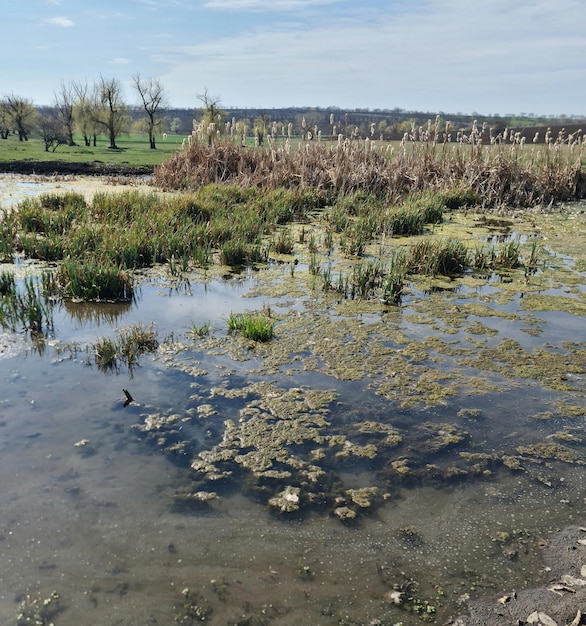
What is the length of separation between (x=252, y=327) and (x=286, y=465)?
6.87 feet

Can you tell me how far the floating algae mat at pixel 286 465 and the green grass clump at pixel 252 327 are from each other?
0.12 metres

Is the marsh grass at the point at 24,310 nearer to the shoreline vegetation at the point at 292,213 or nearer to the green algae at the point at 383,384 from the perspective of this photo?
the shoreline vegetation at the point at 292,213

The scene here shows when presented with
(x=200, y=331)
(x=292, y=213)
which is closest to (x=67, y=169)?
(x=292, y=213)

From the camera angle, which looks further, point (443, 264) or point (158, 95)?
point (158, 95)

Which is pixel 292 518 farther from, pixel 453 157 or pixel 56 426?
pixel 453 157

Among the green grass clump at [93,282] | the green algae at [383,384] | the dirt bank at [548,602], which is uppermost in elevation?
the green grass clump at [93,282]

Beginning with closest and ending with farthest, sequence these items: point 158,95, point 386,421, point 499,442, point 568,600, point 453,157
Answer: point 568,600 → point 499,442 → point 386,421 → point 453,157 → point 158,95

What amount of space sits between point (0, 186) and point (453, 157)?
13.7 metres

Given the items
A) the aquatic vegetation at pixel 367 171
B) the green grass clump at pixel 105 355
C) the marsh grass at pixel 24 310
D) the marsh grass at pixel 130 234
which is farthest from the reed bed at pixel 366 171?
the green grass clump at pixel 105 355

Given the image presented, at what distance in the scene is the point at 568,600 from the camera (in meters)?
2.40

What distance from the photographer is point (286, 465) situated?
11.4 feet

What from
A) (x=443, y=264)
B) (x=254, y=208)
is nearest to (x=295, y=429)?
(x=443, y=264)

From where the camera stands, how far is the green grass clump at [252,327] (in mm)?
5328

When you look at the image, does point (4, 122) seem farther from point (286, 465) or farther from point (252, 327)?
point (286, 465)
